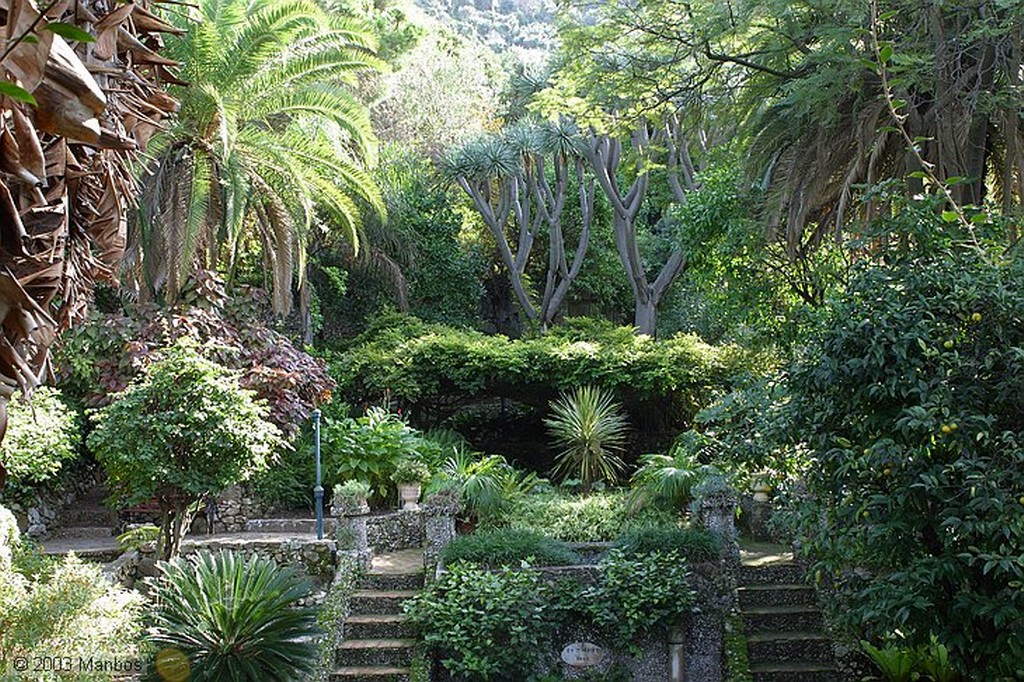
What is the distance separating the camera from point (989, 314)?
5844 mm

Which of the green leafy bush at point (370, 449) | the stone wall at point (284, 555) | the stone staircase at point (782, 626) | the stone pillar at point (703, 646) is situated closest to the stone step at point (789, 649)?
the stone staircase at point (782, 626)

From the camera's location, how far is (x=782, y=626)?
10680 mm

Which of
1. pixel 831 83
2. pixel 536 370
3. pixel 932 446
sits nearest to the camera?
pixel 932 446

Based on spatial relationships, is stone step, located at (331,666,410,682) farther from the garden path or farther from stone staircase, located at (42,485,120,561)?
stone staircase, located at (42,485,120,561)

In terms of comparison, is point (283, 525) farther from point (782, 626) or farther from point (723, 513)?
point (782, 626)

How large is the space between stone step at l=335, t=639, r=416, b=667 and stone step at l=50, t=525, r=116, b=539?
5.94 metres

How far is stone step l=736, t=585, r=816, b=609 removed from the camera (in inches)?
434

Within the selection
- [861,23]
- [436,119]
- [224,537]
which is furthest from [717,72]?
[436,119]

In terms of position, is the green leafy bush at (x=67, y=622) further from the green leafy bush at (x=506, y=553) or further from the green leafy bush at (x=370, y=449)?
the green leafy bush at (x=370, y=449)

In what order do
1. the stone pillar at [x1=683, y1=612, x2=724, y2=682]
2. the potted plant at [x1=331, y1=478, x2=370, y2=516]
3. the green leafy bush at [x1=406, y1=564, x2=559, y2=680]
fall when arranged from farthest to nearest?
the potted plant at [x1=331, y1=478, x2=370, y2=516], the stone pillar at [x1=683, y1=612, x2=724, y2=682], the green leafy bush at [x1=406, y1=564, x2=559, y2=680]

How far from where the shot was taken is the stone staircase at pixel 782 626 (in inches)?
393

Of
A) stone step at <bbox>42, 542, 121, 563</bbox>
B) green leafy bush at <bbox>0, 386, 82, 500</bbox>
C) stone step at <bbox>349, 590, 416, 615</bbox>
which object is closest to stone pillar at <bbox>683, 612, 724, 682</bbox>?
stone step at <bbox>349, 590, 416, 615</bbox>

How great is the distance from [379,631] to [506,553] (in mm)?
1518

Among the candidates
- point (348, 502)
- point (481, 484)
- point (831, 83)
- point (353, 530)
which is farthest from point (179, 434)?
point (831, 83)
